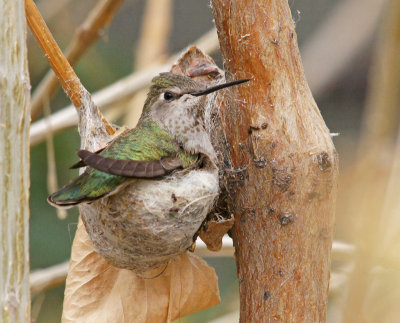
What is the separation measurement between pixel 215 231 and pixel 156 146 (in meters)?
0.38

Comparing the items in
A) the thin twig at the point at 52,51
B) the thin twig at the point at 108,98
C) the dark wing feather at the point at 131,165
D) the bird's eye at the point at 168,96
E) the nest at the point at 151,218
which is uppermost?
the thin twig at the point at 52,51

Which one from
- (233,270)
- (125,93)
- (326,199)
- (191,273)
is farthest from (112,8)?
(233,270)

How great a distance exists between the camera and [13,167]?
109 centimetres

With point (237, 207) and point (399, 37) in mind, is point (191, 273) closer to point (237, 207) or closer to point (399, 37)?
point (237, 207)

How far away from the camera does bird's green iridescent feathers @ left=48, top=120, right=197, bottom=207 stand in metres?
1.92

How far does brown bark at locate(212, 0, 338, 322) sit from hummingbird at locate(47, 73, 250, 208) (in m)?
0.12

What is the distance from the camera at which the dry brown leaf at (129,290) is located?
2.15m

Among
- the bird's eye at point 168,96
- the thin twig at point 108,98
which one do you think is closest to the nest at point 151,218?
the bird's eye at point 168,96

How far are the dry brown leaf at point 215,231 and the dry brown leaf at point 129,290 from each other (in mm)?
154

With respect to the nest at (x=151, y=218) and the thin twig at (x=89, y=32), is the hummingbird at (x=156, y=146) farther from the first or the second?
the thin twig at (x=89, y=32)

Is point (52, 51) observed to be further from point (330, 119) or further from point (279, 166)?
point (330, 119)

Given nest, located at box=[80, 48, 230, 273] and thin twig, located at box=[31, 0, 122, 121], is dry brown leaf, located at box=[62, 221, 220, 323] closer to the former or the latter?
nest, located at box=[80, 48, 230, 273]

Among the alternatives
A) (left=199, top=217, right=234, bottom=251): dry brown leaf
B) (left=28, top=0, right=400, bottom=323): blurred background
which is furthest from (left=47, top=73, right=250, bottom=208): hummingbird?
(left=28, top=0, right=400, bottom=323): blurred background

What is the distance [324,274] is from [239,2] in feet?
2.90
